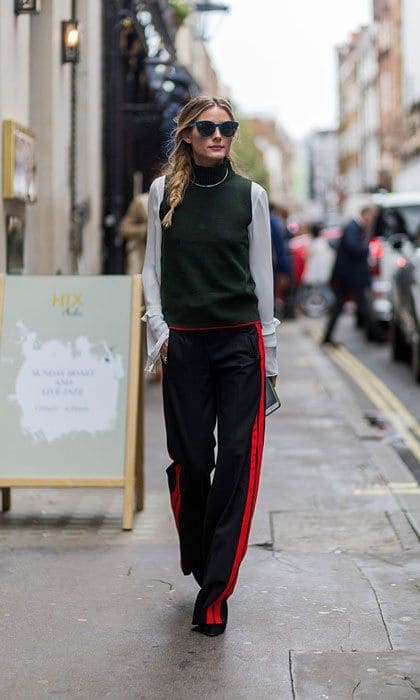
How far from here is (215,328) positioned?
5113mm

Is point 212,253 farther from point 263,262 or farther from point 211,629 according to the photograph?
point 211,629

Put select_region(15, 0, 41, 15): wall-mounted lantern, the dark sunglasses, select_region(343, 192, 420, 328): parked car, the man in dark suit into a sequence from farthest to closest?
select_region(343, 192, 420, 328): parked car
the man in dark suit
select_region(15, 0, 41, 15): wall-mounted lantern
the dark sunglasses

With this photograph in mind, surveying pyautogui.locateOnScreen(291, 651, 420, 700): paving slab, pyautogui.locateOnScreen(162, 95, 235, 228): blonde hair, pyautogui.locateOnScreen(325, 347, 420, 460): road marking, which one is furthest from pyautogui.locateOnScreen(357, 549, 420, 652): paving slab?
pyautogui.locateOnScreen(325, 347, 420, 460): road marking

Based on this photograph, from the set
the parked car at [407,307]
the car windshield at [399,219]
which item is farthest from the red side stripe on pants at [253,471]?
the car windshield at [399,219]

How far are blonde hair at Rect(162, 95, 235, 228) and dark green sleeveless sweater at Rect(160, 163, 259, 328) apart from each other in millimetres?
34

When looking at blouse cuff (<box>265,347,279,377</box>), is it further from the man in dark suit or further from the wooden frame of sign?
the man in dark suit

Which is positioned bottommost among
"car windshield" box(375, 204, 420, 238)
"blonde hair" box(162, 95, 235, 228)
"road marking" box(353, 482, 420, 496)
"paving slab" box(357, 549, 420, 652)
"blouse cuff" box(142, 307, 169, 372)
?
"paving slab" box(357, 549, 420, 652)

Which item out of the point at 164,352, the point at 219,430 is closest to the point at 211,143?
the point at 164,352

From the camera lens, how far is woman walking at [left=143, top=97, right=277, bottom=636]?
5.09 m

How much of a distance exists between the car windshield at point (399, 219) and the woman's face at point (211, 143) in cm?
1368

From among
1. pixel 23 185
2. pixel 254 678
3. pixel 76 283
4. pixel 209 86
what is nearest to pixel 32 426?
pixel 76 283

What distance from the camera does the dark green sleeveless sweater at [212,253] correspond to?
5.10 metres

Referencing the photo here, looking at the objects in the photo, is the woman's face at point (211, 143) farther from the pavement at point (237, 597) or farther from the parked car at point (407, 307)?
the parked car at point (407, 307)

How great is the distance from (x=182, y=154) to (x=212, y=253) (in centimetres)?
42
